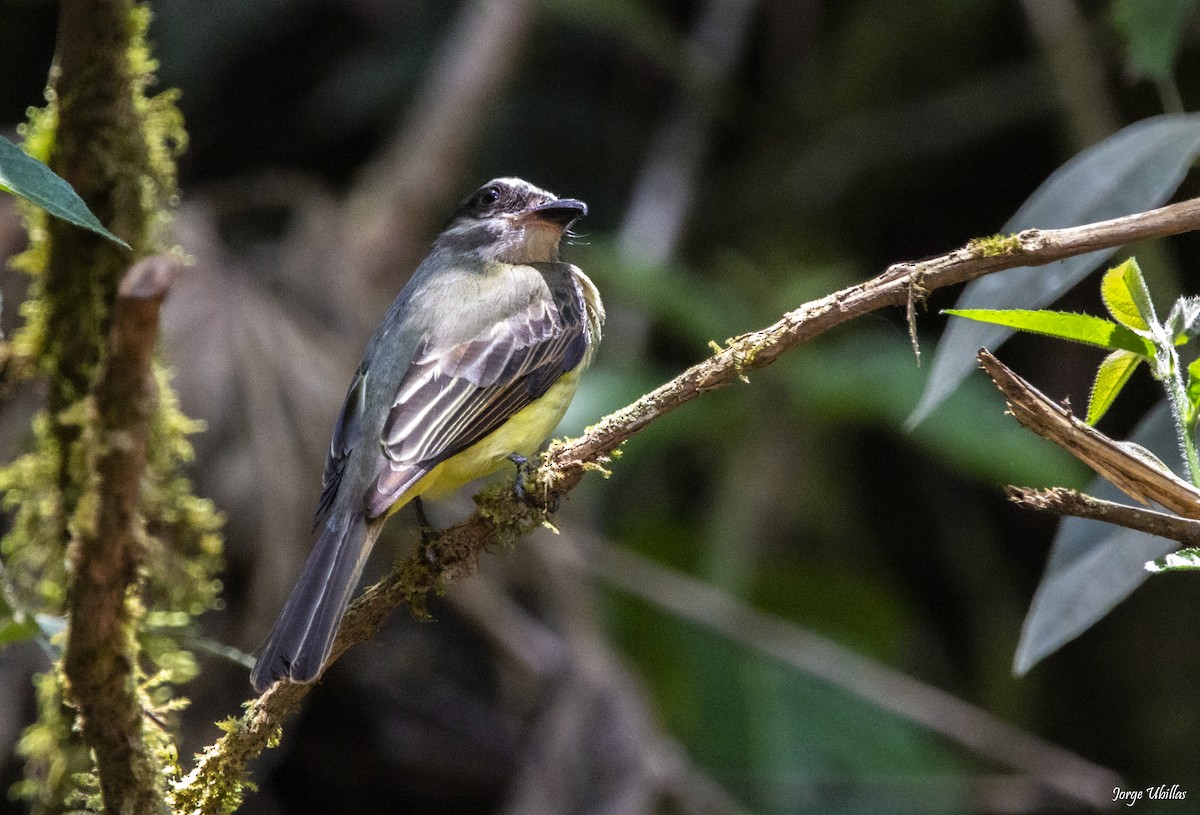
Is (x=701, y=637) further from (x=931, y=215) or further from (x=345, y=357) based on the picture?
(x=931, y=215)

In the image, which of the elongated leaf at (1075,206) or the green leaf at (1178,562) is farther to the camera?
the elongated leaf at (1075,206)

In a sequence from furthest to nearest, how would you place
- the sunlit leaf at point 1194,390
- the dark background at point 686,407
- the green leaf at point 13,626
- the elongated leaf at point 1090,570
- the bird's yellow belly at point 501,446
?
1. the dark background at point 686,407
2. the bird's yellow belly at point 501,446
3. the elongated leaf at point 1090,570
4. the green leaf at point 13,626
5. the sunlit leaf at point 1194,390

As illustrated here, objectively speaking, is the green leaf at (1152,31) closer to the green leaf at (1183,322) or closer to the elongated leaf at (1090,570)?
the elongated leaf at (1090,570)

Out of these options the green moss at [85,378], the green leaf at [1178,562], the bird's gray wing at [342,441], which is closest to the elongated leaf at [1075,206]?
the green leaf at [1178,562]

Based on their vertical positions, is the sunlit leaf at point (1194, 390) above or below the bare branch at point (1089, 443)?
above

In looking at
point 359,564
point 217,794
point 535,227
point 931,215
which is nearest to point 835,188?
point 931,215

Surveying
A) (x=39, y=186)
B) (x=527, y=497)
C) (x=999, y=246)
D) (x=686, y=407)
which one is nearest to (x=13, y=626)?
(x=39, y=186)
